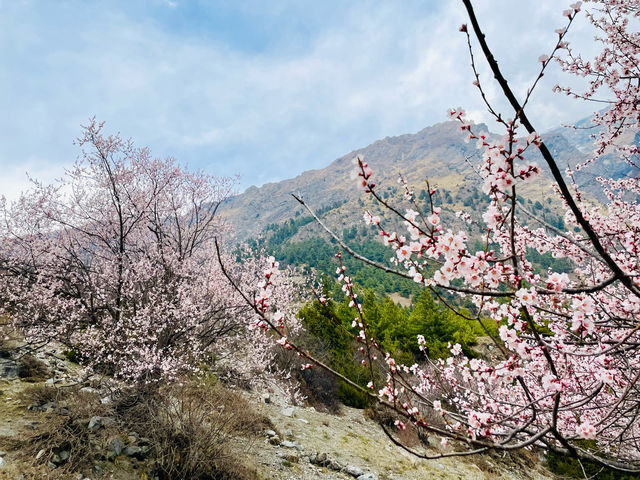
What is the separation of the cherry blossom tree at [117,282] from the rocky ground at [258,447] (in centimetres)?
97

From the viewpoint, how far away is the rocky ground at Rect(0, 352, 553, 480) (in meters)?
4.59

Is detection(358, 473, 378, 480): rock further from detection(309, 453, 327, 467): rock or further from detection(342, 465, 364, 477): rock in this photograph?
detection(309, 453, 327, 467): rock

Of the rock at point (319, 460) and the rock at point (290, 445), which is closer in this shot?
the rock at point (319, 460)

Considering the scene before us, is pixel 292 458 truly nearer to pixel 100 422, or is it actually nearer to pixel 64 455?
pixel 100 422

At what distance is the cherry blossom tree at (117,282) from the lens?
696cm

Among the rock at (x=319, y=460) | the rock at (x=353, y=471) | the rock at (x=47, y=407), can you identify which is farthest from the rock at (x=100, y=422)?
the rock at (x=353, y=471)

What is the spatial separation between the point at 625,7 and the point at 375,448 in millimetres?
11199

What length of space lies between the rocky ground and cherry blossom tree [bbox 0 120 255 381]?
38.2 inches

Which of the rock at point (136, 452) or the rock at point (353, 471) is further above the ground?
the rock at point (136, 452)

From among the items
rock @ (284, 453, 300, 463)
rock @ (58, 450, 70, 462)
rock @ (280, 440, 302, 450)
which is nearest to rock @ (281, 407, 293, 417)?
rock @ (280, 440, 302, 450)

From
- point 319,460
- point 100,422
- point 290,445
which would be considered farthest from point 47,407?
point 319,460

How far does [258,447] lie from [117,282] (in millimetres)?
5008

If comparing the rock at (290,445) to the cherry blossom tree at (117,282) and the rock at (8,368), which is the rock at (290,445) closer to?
the cherry blossom tree at (117,282)

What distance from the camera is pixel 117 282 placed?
24.2 feet
